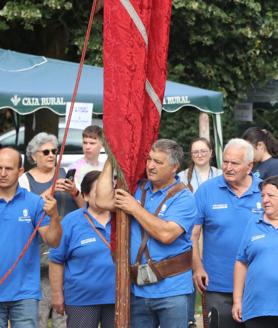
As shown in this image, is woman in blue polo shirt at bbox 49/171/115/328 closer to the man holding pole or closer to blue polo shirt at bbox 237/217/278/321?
the man holding pole

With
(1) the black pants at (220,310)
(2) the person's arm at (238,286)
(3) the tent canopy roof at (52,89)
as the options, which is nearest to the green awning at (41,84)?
(3) the tent canopy roof at (52,89)

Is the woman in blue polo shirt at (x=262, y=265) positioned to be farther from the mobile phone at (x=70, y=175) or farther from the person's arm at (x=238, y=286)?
the mobile phone at (x=70, y=175)

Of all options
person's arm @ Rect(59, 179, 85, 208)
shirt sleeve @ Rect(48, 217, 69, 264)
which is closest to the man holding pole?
shirt sleeve @ Rect(48, 217, 69, 264)

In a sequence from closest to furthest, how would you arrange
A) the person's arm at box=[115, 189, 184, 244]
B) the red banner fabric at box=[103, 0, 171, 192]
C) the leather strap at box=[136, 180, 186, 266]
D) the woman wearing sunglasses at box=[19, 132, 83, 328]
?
the red banner fabric at box=[103, 0, 171, 192], the person's arm at box=[115, 189, 184, 244], the leather strap at box=[136, 180, 186, 266], the woman wearing sunglasses at box=[19, 132, 83, 328]

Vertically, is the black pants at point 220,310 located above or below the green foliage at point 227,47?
below

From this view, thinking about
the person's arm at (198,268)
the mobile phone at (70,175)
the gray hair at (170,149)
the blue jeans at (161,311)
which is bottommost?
the blue jeans at (161,311)

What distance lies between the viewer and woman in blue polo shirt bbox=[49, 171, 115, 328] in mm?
7062

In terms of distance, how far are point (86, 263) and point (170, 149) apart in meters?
1.29

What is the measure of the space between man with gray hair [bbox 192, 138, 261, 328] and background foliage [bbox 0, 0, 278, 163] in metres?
8.38

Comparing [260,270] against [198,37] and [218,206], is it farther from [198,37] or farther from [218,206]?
[198,37]

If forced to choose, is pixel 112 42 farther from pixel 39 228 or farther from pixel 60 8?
pixel 60 8

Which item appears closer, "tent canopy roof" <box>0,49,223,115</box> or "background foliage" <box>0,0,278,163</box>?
"tent canopy roof" <box>0,49,223,115</box>

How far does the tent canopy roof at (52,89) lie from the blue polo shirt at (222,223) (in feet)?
13.3

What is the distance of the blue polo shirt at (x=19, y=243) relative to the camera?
6.63 meters
